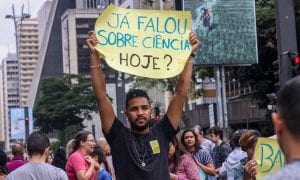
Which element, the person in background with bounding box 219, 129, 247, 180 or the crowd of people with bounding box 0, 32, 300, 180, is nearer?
the crowd of people with bounding box 0, 32, 300, 180

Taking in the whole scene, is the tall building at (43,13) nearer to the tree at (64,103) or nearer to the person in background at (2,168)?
the tree at (64,103)

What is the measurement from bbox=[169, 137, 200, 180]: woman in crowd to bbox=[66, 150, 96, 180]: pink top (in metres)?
0.88

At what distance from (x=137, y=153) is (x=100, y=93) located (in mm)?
475

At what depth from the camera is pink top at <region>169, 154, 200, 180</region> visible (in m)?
7.43

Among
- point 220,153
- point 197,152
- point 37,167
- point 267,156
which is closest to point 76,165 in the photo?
point 37,167

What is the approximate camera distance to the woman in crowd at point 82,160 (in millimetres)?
7121

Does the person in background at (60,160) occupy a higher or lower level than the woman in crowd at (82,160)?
lower

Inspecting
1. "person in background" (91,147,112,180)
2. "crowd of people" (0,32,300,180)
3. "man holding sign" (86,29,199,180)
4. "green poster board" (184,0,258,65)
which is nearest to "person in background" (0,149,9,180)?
"crowd of people" (0,32,300,180)

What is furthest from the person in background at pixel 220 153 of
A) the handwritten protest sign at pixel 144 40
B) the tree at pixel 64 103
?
the tree at pixel 64 103

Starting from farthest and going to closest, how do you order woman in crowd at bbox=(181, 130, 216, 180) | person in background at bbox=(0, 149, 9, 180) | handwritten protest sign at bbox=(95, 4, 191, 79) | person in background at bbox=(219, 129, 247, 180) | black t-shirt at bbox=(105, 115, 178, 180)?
woman in crowd at bbox=(181, 130, 216, 180) → person in background at bbox=(219, 129, 247, 180) → person in background at bbox=(0, 149, 9, 180) → handwritten protest sign at bbox=(95, 4, 191, 79) → black t-shirt at bbox=(105, 115, 178, 180)

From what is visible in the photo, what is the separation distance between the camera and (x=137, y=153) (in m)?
4.50

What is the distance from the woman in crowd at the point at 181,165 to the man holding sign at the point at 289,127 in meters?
5.16

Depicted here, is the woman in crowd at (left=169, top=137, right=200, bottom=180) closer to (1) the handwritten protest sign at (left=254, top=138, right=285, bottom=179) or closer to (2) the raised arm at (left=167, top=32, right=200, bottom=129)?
(1) the handwritten protest sign at (left=254, top=138, right=285, bottom=179)

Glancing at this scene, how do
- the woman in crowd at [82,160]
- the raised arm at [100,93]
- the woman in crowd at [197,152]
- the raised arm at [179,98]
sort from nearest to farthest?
the raised arm at [100,93], the raised arm at [179,98], the woman in crowd at [82,160], the woman in crowd at [197,152]
